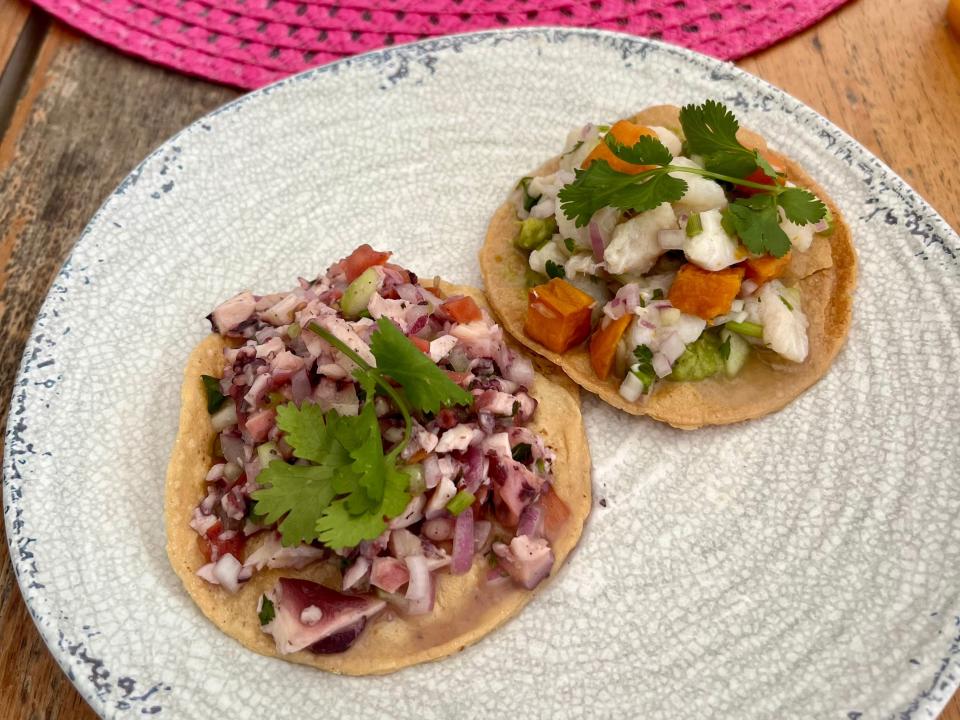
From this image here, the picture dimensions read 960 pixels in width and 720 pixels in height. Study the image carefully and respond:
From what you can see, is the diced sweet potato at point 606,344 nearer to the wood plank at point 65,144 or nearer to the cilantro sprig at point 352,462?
the cilantro sprig at point 352,462

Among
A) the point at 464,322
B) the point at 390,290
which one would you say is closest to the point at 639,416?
the point at 464,322

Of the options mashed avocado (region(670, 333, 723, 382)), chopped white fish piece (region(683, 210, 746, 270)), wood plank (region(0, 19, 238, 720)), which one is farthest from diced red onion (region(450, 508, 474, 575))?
wood plank (region(0, 19, 238, 720))

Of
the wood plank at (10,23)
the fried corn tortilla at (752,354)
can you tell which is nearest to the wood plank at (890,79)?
Answer: the fried corn tortilla at (752,354)

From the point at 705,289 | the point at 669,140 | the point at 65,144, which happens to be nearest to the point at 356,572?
the point at 705,289

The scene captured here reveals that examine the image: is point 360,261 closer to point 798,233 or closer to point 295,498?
point 295,498

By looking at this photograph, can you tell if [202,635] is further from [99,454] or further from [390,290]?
[390,290]

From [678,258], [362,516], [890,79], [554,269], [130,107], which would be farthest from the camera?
[130,107]
